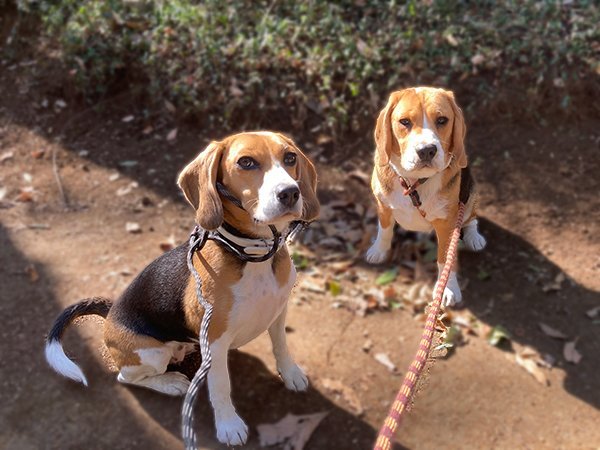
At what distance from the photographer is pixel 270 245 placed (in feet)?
10.3

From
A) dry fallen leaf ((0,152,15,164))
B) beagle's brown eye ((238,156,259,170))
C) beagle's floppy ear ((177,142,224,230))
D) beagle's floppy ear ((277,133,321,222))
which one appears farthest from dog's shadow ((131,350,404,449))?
dry fallen leaf ((0,152,15,164))

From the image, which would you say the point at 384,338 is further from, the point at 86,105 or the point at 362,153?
the point at 86,105

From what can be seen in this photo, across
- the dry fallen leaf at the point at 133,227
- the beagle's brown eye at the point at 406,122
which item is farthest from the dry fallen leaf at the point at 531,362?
the dry fallen leaf at the point at 133,227

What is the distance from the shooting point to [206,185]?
9.47 ft

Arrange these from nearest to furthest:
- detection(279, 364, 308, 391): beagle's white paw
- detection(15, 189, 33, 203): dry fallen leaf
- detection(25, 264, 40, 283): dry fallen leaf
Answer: detection(279, 364, 308, 391): beagle's white paw, detection(25, 264, 40, 283): dry fallen leaf, detection(15, 189, 33, 203): dry fallen leaf

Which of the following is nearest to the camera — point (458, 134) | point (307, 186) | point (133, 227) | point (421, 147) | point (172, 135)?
point (307, 186)

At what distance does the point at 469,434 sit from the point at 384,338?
1006mm

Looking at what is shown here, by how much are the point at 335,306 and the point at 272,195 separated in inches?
104

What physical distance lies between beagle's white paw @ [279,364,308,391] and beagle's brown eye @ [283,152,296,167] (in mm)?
1871

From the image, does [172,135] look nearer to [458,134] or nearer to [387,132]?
[387,132]

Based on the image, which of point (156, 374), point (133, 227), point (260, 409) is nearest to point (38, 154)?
point (133, 227)

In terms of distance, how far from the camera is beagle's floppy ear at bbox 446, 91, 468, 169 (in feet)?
11.0

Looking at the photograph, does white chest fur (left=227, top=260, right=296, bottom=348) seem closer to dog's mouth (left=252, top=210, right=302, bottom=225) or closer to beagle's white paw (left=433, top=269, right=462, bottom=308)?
dog's mouth (left=252, top=210, right=302, bottom=225)

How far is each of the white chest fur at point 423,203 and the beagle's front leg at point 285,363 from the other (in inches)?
41.6
